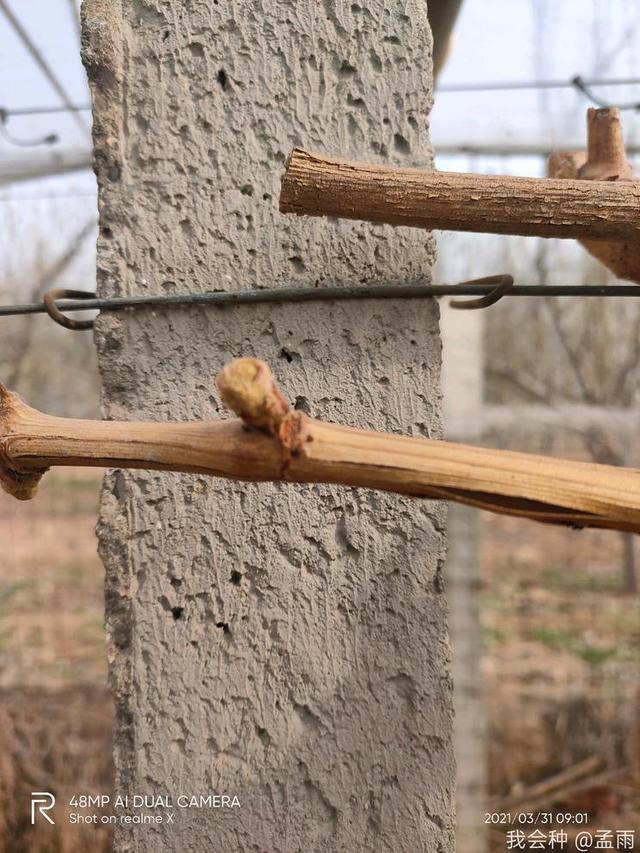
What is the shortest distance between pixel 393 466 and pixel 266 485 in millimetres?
420

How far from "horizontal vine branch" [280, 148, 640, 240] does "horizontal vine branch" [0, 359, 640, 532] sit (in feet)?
1.15

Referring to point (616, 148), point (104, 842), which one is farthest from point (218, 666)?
point (104, 842)

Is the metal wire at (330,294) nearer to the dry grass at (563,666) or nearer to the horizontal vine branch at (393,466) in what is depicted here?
the horizontal vine branch at (393,466)

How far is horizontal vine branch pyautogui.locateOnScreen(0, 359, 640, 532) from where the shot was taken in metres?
0.59

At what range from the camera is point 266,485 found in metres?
1.01

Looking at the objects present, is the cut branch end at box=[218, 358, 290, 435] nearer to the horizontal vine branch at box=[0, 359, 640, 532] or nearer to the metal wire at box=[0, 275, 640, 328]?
the horizontal vine branch at box=[0, 359, 640, 532]

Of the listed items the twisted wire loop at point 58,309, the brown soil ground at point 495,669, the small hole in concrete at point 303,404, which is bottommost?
the brown soil ground at point 495,669

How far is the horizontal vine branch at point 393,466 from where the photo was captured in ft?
1.94

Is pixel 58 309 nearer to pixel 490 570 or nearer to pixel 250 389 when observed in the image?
pixel 250 389

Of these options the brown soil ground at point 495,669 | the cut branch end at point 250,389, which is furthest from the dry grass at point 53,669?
the cut branch end at point 250,389

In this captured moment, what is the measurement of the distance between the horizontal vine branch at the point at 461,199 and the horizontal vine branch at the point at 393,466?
35 centimetres
